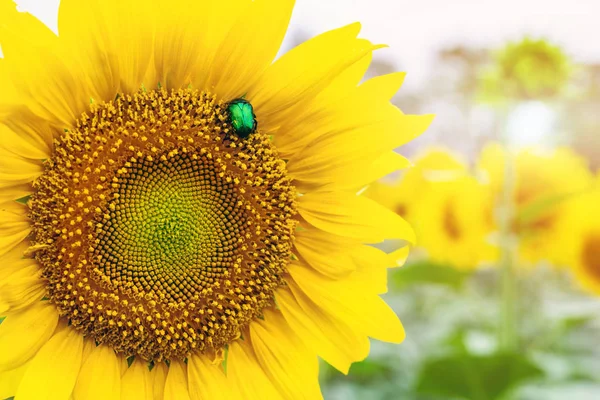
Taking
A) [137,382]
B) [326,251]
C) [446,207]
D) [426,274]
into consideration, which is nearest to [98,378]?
[137,382]

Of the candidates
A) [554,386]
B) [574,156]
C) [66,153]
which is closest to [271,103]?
Result: [66,153]

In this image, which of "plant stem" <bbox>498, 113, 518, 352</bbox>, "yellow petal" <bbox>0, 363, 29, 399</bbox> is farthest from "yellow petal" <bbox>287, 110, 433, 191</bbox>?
"plant stem" <bbox>498, 113, 518, 352</bbox>

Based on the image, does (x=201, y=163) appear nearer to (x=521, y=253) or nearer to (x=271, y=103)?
(x=271, y=103)

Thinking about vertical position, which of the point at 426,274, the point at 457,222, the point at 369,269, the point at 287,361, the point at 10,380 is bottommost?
the point at 10,380

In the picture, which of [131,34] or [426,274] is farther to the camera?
[426,274]

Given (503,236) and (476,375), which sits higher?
(503,236)

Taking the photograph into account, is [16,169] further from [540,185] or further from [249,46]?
[540,185]

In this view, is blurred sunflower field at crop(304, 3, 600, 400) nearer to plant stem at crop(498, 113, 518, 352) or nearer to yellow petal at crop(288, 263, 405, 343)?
plant stem at crop(498, 113, 518, 352)
